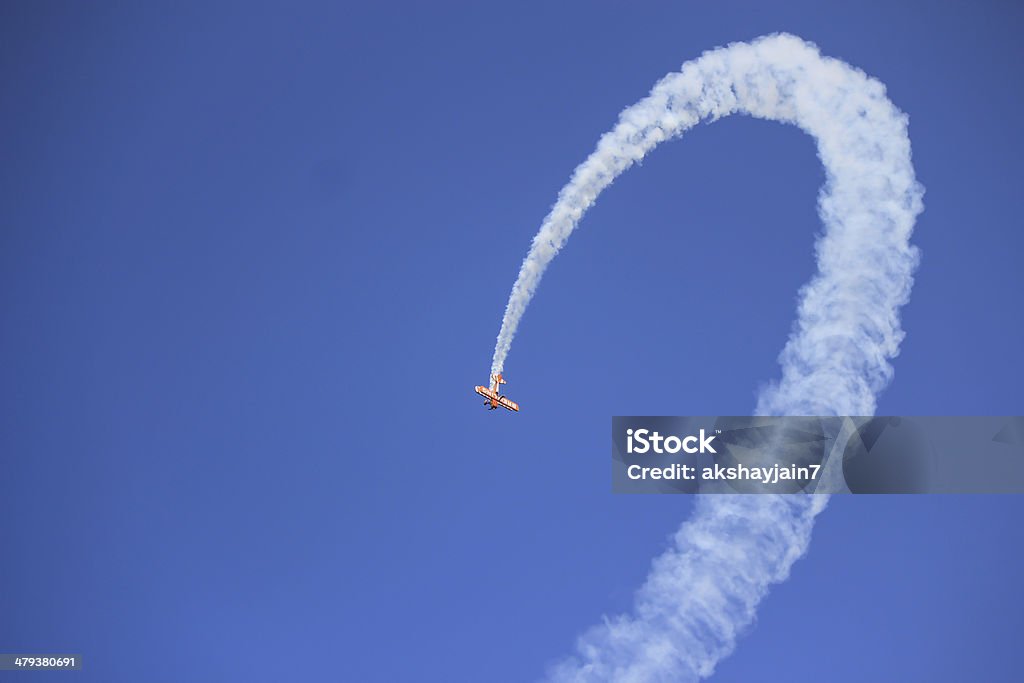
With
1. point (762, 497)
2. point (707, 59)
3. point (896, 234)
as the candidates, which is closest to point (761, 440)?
point (762, 497)

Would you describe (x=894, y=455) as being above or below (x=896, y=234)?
below

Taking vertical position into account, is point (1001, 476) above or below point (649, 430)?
below

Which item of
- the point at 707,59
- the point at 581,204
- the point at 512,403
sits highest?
the point at 707,59

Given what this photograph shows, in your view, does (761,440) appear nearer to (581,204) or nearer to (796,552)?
(796,552)

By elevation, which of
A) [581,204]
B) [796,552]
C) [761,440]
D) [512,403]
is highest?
[581,204]

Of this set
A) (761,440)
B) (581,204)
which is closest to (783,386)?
(761,440)

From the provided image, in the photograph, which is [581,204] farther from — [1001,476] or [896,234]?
[1001,476]

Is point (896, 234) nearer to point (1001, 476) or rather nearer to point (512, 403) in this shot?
point (1001, 476)
